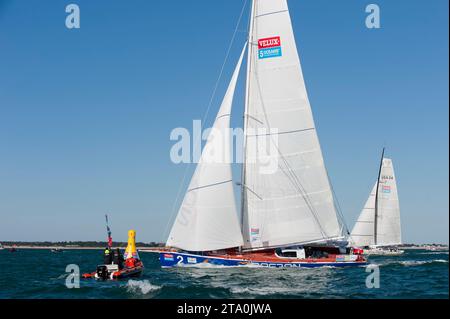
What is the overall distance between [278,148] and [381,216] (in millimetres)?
38829

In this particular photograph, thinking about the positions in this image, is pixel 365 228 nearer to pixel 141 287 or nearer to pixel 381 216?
pixel 381 216

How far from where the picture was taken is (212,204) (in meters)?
33.1

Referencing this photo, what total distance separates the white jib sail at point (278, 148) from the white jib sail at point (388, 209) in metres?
34.6

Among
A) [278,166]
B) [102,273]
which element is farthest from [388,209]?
[102,273]

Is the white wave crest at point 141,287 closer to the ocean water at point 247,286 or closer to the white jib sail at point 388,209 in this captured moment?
the ocean water at point 247,286

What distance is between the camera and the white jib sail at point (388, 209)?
67.8m

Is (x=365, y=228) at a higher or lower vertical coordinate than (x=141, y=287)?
lower

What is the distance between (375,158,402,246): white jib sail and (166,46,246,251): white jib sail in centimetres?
3967

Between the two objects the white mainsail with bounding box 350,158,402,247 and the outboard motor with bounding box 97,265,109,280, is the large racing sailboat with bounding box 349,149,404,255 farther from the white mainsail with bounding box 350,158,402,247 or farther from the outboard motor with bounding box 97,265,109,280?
the outboard motor with bounding box 97,265,109,280

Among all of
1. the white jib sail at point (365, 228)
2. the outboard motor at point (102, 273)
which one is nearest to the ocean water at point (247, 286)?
the outboard motor at point (102, 273)

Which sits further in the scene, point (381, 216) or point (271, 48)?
point (381, 216)
